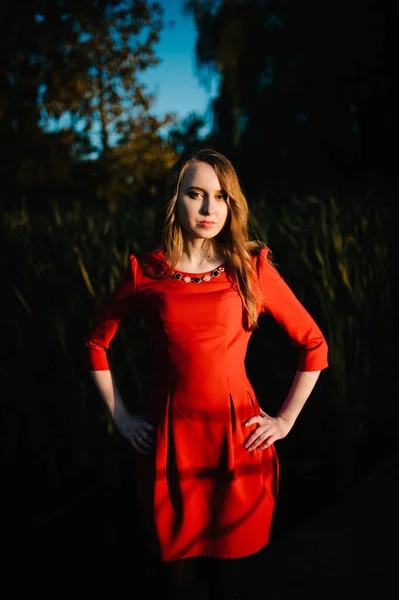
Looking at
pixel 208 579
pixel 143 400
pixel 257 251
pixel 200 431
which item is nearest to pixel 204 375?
pixel 200 431

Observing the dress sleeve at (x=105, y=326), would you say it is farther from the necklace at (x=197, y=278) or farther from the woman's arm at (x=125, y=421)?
the necklace at (x=197, y=278)

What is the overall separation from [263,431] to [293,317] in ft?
0.98

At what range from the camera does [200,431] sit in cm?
145

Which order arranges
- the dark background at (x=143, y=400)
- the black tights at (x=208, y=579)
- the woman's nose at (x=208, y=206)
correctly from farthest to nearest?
the dark background at (x=143, y=400) → the black tights at (x=208, y=579) → the woman's nose at (x=208, y=206)

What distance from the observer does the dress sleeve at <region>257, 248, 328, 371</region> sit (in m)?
1.51

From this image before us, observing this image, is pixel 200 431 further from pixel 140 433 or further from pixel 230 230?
pixel 230 230

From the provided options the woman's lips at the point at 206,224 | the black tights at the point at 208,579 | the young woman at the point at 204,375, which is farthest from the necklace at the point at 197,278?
the black tights at the point at 208,579

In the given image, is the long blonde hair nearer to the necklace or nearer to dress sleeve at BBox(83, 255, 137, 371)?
the necklace

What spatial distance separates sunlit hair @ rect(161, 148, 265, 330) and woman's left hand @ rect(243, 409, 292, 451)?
25 centimetres

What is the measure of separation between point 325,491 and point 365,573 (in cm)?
76

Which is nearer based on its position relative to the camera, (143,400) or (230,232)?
(230,232)

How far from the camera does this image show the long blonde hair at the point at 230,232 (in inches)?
57.7

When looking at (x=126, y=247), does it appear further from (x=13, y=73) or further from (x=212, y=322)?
(x=13, y=73)

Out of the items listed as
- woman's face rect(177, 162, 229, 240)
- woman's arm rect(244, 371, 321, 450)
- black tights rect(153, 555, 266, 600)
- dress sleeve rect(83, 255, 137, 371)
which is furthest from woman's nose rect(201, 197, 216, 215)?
black tights rect(153, 555, 266, 600)
